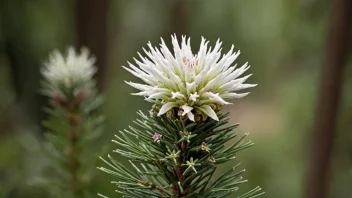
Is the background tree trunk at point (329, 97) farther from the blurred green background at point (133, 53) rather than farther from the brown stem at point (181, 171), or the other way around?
the brown stem at point (181, 171)

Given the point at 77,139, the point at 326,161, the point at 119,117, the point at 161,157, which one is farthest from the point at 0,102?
the point at 161,157

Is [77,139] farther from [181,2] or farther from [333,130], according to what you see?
[181,2]

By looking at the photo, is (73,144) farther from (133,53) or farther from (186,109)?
(133,53)

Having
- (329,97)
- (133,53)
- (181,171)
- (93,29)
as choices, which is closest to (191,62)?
(181,171)

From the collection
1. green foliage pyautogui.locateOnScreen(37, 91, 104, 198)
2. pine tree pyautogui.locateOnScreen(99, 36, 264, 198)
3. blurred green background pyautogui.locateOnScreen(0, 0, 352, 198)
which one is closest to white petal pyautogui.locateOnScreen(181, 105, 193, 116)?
pine tree pyautogui.locateOnScreen(99, 36, 264, 198)

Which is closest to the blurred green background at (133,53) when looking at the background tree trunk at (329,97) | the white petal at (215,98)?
the background tree trunk at (329,97)

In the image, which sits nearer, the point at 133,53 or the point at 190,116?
the point at 190,116

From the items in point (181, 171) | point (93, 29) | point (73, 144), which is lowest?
point (181, 171)

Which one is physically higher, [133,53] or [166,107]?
[133,53]
